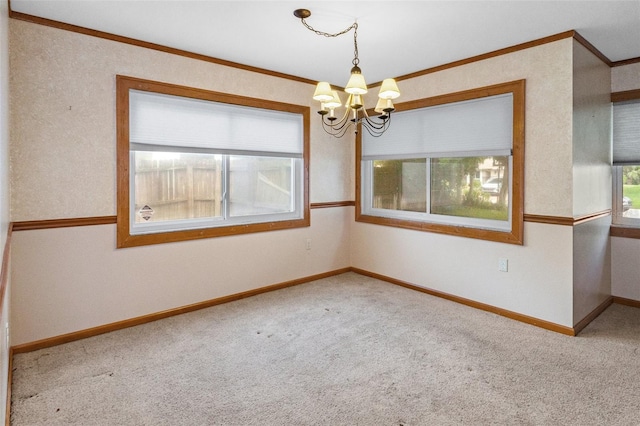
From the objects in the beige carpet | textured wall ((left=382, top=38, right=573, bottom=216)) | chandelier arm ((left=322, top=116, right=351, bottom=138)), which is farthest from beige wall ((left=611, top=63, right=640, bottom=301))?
chandelier arm ((left=322, top=116, right=351, bottom=138))

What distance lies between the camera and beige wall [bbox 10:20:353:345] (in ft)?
9.39

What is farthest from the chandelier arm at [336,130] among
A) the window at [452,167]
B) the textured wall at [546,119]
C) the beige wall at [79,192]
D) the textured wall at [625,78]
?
the textured wall at [625,78]

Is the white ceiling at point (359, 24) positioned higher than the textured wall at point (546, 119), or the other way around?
the white ceiling at point (359, 24)

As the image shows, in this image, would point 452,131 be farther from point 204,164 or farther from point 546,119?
point 204,164

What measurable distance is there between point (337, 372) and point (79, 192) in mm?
2469

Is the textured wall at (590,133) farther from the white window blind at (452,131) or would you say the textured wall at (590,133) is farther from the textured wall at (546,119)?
the white window blind at (452,131)

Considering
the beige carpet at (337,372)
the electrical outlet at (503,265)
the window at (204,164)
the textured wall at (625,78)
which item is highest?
the textured wall at (625,78)

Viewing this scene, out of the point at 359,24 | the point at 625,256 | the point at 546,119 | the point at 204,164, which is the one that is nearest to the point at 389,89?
the point at 359,24

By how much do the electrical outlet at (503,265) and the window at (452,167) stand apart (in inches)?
7.7

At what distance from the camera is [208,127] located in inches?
151

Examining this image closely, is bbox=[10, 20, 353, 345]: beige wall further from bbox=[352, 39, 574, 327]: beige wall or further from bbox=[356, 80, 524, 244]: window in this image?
bbox=[352, 39, 574, 327]: beige wall

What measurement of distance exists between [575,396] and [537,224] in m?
1.53

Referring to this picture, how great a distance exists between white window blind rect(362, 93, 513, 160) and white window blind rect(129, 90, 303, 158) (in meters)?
1.16

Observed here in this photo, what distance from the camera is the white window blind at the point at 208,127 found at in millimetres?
3453
